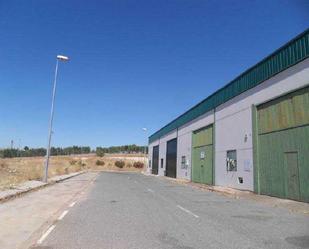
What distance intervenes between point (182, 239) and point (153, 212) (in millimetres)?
5104

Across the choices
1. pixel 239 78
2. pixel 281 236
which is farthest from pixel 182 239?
pixel 239 78

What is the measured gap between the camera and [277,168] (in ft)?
71.2

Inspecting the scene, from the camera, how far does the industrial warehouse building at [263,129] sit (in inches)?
769

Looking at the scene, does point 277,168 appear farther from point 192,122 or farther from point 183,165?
point 183,165

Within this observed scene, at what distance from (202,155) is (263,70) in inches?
637

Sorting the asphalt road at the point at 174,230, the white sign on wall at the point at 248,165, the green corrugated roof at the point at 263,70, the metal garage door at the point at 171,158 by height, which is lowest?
the asphalt road at the point at 174,230

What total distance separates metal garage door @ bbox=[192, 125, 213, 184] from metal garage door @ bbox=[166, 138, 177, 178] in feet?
39.3

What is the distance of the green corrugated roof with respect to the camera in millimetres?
19792

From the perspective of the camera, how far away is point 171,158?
5788 centimetres

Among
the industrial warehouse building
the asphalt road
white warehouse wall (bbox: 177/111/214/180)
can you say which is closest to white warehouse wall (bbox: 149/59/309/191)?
the industrial warehouse building

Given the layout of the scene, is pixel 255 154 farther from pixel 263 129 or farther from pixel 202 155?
pixel 202 155

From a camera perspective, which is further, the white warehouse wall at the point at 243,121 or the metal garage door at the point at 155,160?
the metal garage door at the point at 155,160

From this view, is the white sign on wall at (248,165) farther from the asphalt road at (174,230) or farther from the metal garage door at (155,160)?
the metal garage door at (155,160)

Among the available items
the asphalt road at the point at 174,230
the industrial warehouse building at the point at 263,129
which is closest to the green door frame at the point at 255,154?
the industrial warehouse building at the point at 263,129
